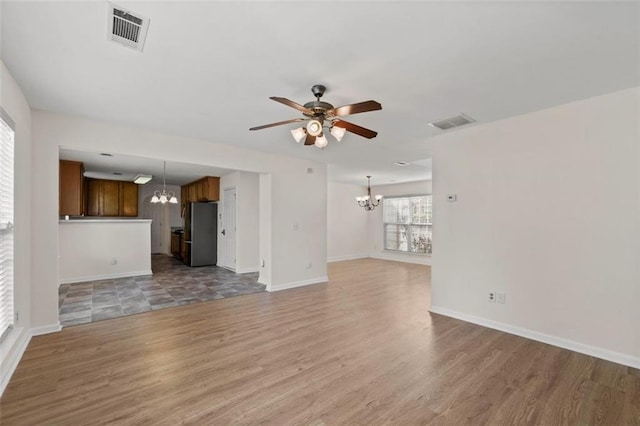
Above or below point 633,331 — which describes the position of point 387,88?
above

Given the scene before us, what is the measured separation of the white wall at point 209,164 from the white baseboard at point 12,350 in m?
0.46

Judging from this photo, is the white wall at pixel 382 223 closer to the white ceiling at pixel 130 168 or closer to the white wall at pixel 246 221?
the white wall at pixel 246 221

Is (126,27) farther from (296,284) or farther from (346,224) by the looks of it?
(346,224)

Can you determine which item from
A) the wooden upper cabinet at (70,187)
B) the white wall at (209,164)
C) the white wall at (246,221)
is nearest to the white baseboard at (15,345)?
the white wall at (209,164)

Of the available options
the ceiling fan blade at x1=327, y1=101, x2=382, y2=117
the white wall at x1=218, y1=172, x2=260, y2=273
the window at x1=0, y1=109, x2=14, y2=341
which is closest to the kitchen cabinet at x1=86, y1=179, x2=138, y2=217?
the white wall at x1=218, y1=172, x2=260, y2=273

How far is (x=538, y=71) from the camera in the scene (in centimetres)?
230

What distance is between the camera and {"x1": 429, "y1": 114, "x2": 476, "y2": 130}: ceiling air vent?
3326 millimetres

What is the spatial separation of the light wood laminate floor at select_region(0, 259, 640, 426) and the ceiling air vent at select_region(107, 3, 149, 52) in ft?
8.29

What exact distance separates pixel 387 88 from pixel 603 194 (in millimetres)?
2362

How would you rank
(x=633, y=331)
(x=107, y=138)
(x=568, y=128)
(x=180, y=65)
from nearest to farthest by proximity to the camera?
(x=180, y=65), (x=633, y=331), (x=568, y=128), (x=107, y=138)

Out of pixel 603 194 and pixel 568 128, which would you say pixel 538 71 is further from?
pixel 603 194

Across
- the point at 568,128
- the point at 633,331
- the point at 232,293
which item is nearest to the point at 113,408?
the point at 232,293

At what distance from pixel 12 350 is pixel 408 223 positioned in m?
8.38

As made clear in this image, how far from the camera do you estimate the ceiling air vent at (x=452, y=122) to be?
3326 mm
